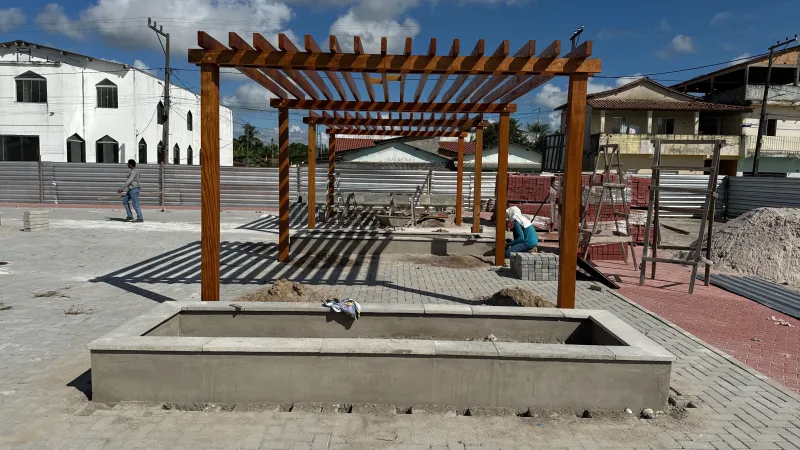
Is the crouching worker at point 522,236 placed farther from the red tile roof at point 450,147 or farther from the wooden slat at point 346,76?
the red tile roof at point 450,147

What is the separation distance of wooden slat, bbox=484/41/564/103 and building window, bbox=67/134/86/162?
27.2 metres

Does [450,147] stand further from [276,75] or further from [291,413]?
[291,413]

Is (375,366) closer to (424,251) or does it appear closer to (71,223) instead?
(424,251)

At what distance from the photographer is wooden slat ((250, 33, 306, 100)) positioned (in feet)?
16.8

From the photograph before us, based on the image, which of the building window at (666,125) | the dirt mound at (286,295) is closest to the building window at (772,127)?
the building window at (666,125)

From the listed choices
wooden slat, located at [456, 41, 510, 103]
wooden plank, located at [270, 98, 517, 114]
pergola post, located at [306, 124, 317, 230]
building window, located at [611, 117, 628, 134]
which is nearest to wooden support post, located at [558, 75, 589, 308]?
wooden slat, located at [456, 41, 510, 103]

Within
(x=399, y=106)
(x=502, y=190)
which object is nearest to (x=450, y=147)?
(x=502, y=190)

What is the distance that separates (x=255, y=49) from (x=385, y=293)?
352 centimetres

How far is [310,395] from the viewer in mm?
3812

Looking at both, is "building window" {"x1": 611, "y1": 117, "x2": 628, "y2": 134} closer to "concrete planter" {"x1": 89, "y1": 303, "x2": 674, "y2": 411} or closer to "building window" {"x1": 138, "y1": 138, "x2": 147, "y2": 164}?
"building window" {"x1": 138, "y1": 138, "x2": 147, "y2": 164}

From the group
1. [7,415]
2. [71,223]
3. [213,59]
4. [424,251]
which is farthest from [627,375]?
[71,223]

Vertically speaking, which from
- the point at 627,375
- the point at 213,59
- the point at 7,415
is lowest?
the point at 7,415

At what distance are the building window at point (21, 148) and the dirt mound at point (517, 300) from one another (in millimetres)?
29422

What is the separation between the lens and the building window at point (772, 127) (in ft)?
123
